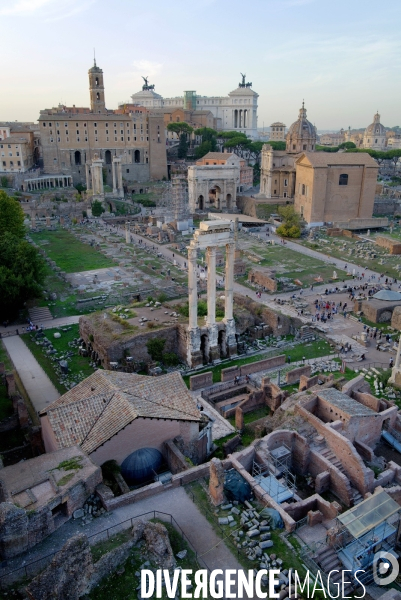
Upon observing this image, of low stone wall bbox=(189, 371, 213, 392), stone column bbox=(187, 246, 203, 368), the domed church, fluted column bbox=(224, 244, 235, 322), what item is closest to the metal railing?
low stone wall bbox=(189, 371, 213, 392)

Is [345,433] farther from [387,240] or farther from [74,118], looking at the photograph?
[74,118]

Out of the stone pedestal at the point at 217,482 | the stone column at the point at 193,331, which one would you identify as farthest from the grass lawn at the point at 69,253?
the stone pedestal at the point at 217,482

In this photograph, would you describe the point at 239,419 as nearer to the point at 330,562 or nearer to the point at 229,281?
the point at 330,562

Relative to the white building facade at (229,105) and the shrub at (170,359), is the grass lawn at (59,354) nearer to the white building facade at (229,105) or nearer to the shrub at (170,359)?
the shrub at (170,359)

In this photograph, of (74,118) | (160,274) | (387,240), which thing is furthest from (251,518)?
(74,118)

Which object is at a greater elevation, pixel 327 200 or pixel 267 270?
pixel 327 200

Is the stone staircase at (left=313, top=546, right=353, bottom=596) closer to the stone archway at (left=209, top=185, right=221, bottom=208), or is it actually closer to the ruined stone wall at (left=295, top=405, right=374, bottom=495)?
the ruined stone wall at (left=295, top=405, right=374, bottom=495)
